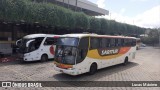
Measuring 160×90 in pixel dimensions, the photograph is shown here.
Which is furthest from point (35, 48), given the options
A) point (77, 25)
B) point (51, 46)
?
point (77, 25)

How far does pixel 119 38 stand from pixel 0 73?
10068 millimetres

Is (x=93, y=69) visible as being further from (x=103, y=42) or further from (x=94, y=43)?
(x=103, y=42)

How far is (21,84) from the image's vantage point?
9969mm

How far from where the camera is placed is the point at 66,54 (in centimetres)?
1122

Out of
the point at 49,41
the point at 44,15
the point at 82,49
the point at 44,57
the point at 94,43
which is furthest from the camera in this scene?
the point at 44,15

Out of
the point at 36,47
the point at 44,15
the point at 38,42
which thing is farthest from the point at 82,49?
the point at 44,15

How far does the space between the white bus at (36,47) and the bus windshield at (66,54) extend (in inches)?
212

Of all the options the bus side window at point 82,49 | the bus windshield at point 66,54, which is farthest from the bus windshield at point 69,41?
the bus side window at point 82,49

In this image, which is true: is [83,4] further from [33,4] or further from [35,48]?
[35,48]

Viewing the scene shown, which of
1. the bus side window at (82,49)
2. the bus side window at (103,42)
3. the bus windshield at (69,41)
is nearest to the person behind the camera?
the bus side window at (82,49)

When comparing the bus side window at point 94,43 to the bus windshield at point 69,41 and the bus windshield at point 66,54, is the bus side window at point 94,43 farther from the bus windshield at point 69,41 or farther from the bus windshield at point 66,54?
the bus windshield at point 66,54

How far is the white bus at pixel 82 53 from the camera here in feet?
Result: 36.0

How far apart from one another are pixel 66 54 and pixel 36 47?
21.3ft

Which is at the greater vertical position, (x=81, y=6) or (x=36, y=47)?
(x=81, y=6)
